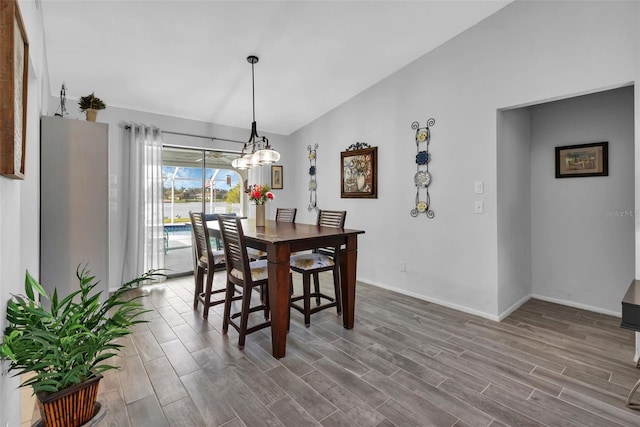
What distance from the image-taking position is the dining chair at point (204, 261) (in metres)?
3.00

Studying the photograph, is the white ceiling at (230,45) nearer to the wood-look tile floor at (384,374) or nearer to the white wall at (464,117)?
the white wall at (464,117)

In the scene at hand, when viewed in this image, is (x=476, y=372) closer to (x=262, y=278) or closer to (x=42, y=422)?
(x=262, y=278)

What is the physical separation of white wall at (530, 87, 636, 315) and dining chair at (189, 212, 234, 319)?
357 centimetres

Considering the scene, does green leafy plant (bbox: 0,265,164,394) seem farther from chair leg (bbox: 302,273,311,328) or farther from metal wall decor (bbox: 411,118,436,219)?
metal wall decor (bbox: 411,118,436,219)

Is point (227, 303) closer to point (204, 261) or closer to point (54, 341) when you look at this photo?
point (204, 261)

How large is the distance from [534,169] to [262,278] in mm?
3284

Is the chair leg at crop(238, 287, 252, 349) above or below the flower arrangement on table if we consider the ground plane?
below

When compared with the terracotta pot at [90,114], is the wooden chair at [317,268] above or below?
below

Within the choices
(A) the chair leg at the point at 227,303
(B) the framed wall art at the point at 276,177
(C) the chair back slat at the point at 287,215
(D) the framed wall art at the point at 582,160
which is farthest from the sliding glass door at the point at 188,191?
(D) the framed wall art at the point at 582,160

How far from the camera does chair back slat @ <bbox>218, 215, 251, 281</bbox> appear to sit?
2379 millimetres

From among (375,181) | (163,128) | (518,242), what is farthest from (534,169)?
(163,128)

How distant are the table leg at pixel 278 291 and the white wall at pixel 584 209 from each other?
304 centimetres

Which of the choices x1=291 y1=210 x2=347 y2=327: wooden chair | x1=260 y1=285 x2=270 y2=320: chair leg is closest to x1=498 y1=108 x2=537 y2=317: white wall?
x1=291 y1=210 x2=347 y2=327: wooden chair

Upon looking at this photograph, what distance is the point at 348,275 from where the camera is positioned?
9.00 feet
